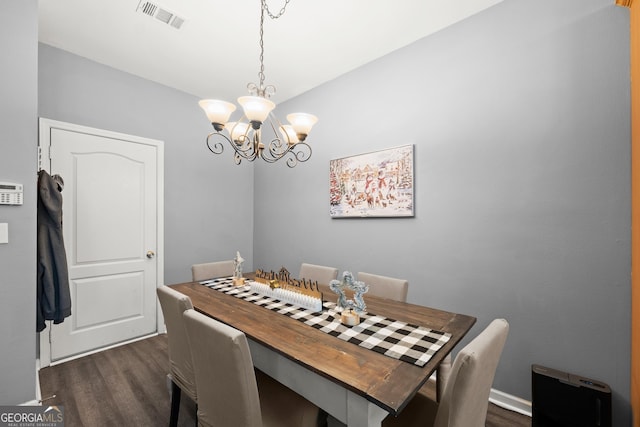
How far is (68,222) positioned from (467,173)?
3460mm

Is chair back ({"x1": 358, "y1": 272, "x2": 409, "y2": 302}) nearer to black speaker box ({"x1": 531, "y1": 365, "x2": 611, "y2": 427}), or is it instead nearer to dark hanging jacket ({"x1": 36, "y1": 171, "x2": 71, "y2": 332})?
black speaker box ({"x1": 531, "y1": 365, "x2": 611, "y2": 427})

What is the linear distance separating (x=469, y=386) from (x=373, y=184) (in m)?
1.92

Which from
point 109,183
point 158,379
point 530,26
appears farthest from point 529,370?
point 109,183

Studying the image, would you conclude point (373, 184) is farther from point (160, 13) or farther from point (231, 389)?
point (160, 13)

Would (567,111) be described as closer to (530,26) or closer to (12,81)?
(530,26)

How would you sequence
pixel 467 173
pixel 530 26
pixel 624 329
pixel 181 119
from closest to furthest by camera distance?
pixel 624 329, pixel 530 26, pixel 467 173, pixel 181 119

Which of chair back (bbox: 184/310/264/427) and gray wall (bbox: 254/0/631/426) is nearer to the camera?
chair back (bbox: 184/310/264/427)

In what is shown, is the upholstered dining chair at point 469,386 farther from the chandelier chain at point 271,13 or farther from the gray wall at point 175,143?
the gray wall at point 175,143

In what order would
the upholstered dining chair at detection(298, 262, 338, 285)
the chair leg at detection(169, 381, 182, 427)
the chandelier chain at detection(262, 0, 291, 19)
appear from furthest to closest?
the upholstered dining chair at detection(298, 262, 338, 285) < the chandelier chain at detection(262, 0, 291, 19) < the chair leg at detection(169, 381, 182, 427)

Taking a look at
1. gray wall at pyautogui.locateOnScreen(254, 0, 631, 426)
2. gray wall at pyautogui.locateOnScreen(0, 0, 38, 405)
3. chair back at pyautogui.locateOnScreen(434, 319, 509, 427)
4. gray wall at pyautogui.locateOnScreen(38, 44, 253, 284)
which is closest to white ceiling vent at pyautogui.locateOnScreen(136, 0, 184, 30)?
gray wall at pyautogui.locateOnScreen(0, 0, 38, 405)

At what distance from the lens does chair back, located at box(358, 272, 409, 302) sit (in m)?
1.94

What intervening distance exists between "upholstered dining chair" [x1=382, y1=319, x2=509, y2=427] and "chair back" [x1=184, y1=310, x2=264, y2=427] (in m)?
0.59

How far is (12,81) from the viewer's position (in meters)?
1.80

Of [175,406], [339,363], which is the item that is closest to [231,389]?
[339,363]
